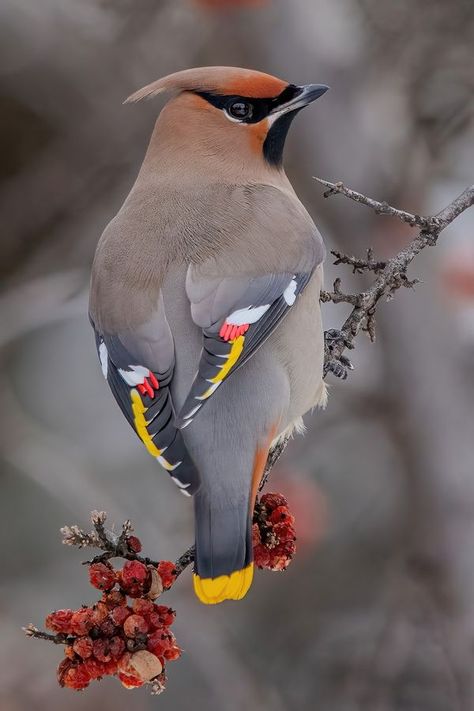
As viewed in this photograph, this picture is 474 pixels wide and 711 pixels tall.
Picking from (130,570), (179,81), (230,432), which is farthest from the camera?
(179,81)

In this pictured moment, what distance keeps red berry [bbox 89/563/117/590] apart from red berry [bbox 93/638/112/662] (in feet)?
0.35

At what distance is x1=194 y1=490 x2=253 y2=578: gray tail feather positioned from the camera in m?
2.46

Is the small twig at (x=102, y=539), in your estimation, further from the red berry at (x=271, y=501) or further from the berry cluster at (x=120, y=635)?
the red berry at (x=271, y=501)

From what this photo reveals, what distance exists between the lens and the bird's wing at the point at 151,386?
2637 millimetres

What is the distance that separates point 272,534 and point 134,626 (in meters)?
0.51

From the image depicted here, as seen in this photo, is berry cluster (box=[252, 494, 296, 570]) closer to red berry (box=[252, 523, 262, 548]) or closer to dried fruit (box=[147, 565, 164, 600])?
red berry (box=[252, 523, 262, 548])

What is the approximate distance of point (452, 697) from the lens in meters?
4.43

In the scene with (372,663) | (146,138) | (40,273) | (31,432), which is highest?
(146,138)

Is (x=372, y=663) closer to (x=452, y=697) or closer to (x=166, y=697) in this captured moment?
(x=452, y=697)

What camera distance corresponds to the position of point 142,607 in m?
2.18

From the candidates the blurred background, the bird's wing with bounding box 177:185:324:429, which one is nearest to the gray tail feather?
the bird's wing with bounding box 177:185:324:429

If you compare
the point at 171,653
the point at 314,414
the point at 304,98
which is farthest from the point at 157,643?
the point at 314,414

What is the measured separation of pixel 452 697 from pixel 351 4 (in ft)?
10.2

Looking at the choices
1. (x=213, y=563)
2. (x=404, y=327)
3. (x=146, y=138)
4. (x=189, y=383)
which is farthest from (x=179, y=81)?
(x=146, y=138)
